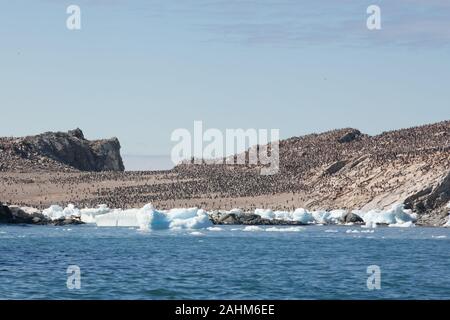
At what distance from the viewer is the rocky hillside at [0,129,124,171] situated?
173 m

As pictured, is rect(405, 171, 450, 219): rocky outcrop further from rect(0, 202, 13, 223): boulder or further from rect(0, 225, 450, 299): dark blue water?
rect(0, 202, 13, 223): boulder

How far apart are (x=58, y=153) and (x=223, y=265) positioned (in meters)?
140

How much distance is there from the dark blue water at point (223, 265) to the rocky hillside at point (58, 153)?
98.8 metres

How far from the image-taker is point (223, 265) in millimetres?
49188

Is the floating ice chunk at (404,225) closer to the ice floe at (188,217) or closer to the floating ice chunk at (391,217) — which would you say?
the ice floe at (188,217)

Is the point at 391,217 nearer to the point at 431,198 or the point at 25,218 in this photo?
the point at 431,198

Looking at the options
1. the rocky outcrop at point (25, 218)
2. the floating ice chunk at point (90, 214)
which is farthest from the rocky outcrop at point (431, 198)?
the rocky outcrop at point (25, 218)

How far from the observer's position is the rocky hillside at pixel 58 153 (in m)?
173

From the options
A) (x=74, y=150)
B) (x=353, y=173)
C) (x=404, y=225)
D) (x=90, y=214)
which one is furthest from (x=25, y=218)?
(x=74, y=150)

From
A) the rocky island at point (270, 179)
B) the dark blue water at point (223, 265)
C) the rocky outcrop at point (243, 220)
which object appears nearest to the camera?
the dark blue water at point (223, 265)

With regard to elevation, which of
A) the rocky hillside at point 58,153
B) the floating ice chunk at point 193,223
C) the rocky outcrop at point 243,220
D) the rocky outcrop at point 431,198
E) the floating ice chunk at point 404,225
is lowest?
the floating ice chunk at point 404,225

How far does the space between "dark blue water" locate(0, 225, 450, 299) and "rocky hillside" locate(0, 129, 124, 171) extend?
324 feet
